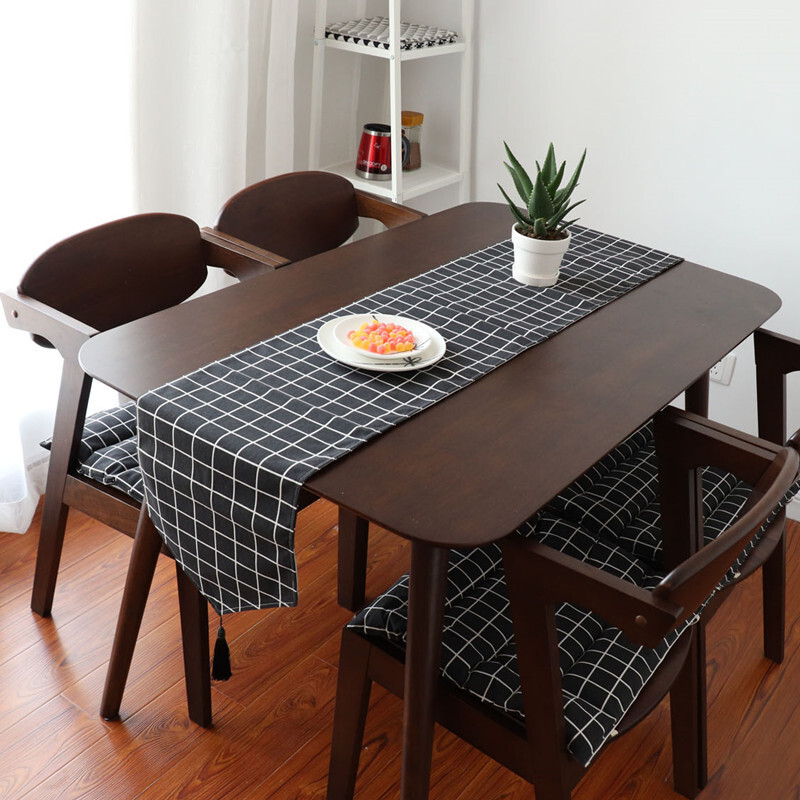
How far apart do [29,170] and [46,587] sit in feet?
3.07

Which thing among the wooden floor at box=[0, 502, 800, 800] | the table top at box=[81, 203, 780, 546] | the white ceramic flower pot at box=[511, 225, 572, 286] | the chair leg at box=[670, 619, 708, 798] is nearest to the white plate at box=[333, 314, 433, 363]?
the table top at box=[81, 203, 780, 546]

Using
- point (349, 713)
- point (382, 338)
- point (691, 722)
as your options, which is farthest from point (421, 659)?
point (691, 722)

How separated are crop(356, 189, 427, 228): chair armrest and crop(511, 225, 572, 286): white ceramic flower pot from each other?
46 centimetres

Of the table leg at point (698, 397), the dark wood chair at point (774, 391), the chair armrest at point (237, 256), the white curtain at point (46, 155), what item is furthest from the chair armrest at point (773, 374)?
the white curtain at point (46, 155)

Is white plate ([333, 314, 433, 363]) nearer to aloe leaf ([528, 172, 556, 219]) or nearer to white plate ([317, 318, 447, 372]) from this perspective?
white plate ([317, 318, 447, 372])

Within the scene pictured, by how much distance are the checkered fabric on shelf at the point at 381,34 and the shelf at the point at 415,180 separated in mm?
384

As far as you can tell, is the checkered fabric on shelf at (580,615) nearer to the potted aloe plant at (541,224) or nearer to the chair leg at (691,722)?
the chair leg at (691,722)

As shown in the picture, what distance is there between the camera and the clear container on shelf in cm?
286

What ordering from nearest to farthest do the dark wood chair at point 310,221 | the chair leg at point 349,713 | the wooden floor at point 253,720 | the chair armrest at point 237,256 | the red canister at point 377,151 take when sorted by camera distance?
1. the chair leg at point 349,713
2. the wooden floor at point 253,720
3. the chair armrest at point 237,256
4. the dark wood chair at point 310,221
5. the red canister at point 377,151

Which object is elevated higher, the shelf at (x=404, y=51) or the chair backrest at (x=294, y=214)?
the shelf at (x=404, y=51)

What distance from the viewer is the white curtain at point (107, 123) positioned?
2.11m

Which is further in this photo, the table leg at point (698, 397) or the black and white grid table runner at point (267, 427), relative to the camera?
the table leg at point (698, 397)

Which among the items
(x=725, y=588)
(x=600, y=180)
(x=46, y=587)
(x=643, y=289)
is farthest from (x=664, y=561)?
(x=600, y=180)

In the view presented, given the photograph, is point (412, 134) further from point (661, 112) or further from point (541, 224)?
point (541, 224)
